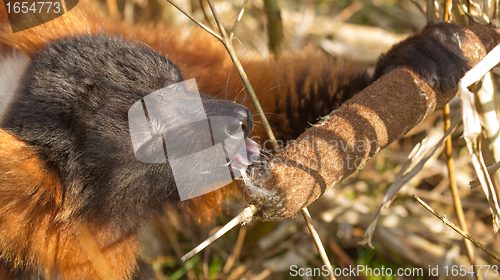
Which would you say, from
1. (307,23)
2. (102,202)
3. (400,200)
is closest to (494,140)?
(400,200)

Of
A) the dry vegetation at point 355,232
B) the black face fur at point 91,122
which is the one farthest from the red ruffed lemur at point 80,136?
the dry vegetation at point 355,232

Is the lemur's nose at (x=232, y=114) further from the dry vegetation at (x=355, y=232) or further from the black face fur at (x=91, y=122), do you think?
the dry vegetation at (x=355, y=232)

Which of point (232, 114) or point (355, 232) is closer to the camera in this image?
point (232, 114)

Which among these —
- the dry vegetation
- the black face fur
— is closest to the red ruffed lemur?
the black face fur

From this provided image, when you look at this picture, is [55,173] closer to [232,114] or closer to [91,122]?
[91,122]

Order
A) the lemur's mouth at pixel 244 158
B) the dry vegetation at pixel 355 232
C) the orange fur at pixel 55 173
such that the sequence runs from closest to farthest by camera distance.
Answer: the orange fur at pixel 55 173 → the lemur's mouth at pixel 244 158 → the dry vegetation at pixel 355 232

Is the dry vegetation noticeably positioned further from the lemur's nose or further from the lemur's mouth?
the lemur's nose

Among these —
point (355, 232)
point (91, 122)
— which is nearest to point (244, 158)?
point (91, 122)
